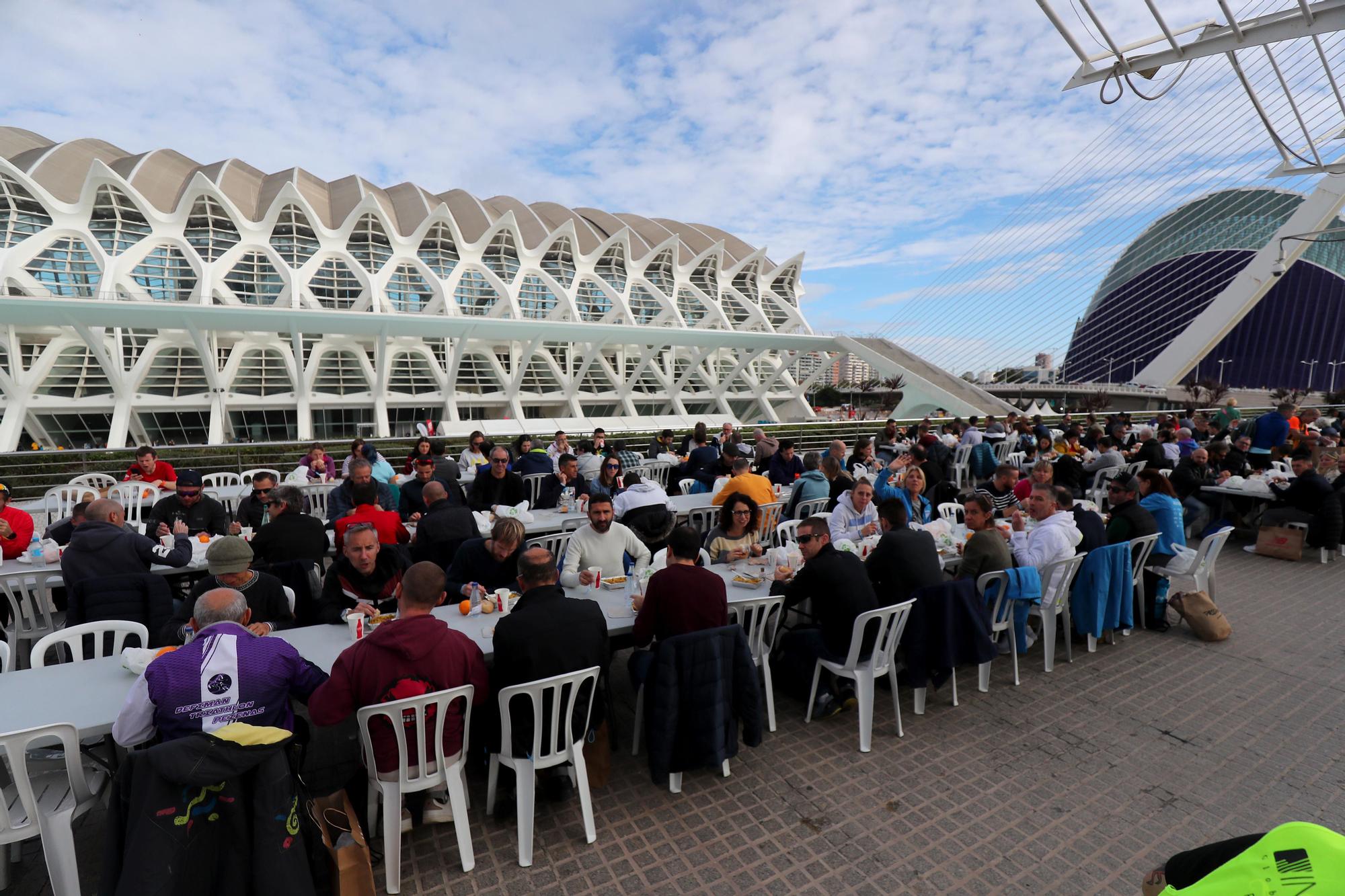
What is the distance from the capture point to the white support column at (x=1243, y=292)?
24.8 m

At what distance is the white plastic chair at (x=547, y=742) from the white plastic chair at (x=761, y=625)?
3.64 feet

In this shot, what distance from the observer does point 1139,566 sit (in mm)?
5297

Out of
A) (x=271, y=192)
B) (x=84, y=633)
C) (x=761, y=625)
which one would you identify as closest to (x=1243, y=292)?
(x=761, y=625)

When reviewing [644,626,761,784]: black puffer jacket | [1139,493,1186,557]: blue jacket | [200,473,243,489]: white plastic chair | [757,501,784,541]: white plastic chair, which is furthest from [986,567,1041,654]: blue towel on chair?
[200,473,243,489]: white plastic chair

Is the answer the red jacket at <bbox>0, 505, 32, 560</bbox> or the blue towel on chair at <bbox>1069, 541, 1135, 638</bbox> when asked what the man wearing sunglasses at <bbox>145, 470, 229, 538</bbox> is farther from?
the blue towel on chair at <bbox>1069, 541, 1135, 638</bbox>

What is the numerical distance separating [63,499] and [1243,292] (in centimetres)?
4060

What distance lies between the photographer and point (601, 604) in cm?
392

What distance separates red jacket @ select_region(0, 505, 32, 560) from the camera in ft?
16.1

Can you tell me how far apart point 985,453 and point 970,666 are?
6.55 m

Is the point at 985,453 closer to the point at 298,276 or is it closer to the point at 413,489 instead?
the point at 413,489

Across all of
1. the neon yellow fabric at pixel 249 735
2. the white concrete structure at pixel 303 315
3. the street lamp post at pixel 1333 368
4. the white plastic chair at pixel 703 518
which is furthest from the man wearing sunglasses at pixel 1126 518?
the street lamp post at pixel 1333 368

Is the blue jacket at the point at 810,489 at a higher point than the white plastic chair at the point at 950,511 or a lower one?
higher

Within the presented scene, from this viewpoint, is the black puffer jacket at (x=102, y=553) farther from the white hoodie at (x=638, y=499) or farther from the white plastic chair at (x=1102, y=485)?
the white plastic chair at (x=1102, y=485)

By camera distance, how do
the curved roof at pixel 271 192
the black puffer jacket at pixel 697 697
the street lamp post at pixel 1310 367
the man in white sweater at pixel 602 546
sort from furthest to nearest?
the street lamp post at pixel 1310 367 < the curved roof at pixel 271 192 < the man in white sweater at pixel 602 546 < the black puffer jacket at pixel 697 697
